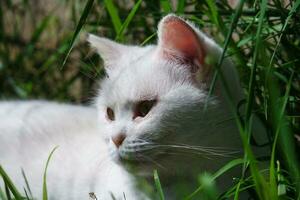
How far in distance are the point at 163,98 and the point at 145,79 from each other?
70 millimetres

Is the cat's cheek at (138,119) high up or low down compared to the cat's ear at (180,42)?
down

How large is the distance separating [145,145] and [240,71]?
0.48m


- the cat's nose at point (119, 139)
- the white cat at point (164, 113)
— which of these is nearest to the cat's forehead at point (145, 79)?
the white cat at point (164, 113)

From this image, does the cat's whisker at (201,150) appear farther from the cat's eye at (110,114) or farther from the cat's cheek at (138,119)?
the cat's eye at (110,114)

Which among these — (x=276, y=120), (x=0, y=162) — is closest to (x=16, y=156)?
(x=0, y=162)

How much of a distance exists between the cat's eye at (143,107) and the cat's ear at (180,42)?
0.13m

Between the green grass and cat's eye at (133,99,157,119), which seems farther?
cat's eye at (133,99,157,119)

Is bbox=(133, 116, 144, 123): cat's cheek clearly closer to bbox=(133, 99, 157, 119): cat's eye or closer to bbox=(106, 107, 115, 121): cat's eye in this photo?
bbox=(133, 99, 157, 119): cat's eye

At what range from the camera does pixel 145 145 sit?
1613 millimetres

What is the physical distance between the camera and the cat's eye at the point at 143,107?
66.1 inches

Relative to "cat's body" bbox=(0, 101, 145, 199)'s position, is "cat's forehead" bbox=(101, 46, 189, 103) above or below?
above

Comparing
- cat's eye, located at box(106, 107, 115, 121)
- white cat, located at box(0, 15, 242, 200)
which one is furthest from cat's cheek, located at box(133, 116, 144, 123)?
cat's eye, located at box(106, 107, 115, 121)

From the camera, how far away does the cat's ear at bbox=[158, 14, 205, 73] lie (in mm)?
1617

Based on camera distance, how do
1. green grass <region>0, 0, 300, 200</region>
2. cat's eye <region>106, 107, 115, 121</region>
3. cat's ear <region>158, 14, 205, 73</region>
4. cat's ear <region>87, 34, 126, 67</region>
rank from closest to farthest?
green grass <region>0, 0, 300, 200</region>
cat's ear <region>158, 14, 205, 73</region>
cat's eye <region>106, 107, 115, 121</region>
cat's ear <region>87, 34, 126, 67</region>
